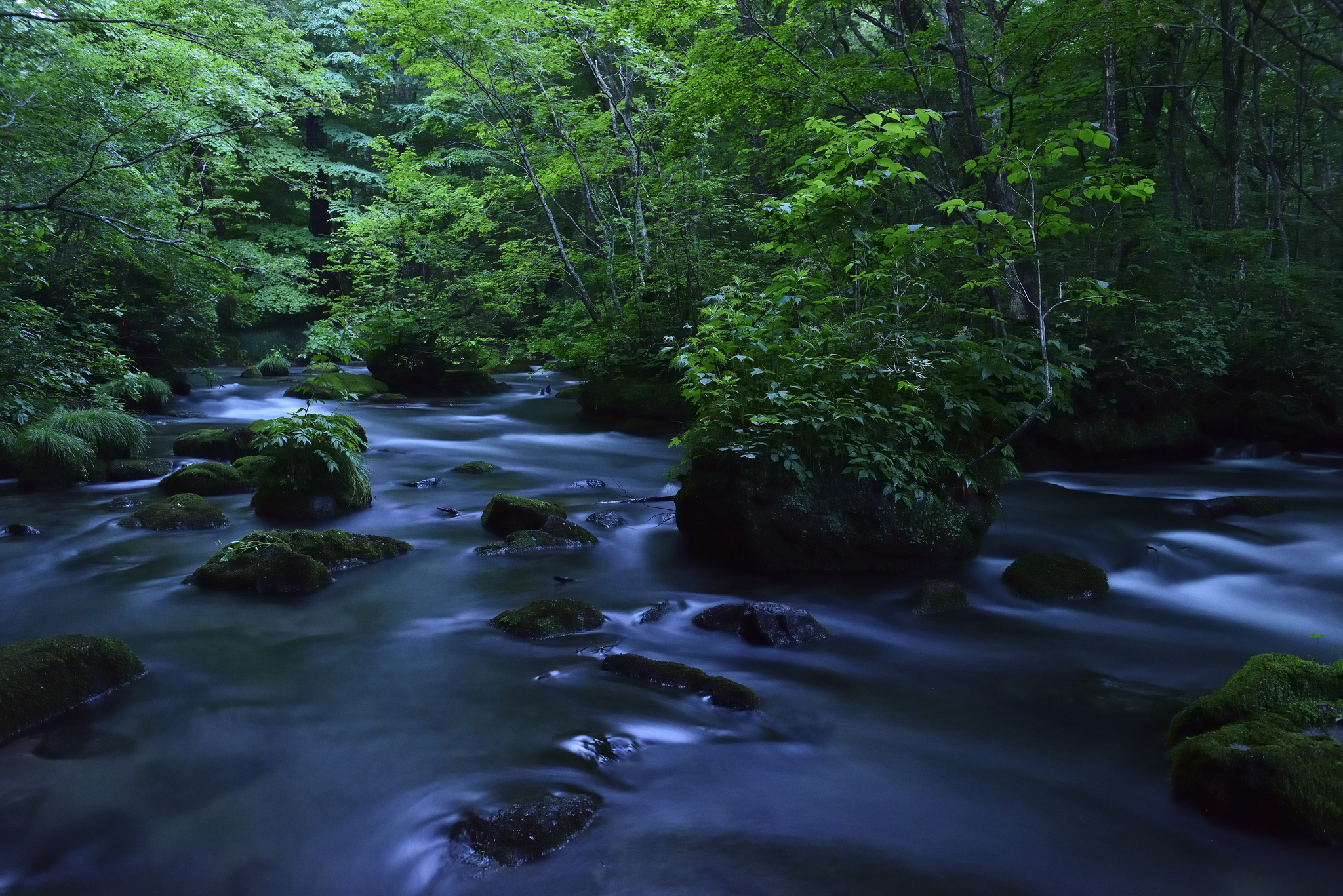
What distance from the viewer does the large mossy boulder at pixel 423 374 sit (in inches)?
742

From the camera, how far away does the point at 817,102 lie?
9.62 meters

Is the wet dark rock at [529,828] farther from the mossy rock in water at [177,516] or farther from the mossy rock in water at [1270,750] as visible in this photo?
the mossy rock in water at [177,516]

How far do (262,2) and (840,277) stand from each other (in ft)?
82.5

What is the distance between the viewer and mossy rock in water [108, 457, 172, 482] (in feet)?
32.4

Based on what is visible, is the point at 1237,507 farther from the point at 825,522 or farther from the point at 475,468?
the point at 475,468

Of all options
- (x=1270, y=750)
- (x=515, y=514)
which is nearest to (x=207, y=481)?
(x=515, y=514)

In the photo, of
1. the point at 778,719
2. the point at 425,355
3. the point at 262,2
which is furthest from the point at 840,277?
the point at 262,2

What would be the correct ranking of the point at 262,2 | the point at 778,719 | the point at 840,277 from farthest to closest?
the point at 262,2 → the point at 840,277 → the point at 778,719

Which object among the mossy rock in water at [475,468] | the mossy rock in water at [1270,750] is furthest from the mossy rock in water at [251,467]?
the mossy rock in water at [1270,750]

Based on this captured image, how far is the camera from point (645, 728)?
4105mm

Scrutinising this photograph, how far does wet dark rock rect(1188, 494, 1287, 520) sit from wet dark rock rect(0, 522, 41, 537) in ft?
37.7

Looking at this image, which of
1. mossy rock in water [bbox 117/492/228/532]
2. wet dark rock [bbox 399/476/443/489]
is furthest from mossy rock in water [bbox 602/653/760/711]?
wet dark rock [bbox 399/476/443/489]

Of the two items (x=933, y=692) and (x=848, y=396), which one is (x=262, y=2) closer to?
(x=848, y=396)

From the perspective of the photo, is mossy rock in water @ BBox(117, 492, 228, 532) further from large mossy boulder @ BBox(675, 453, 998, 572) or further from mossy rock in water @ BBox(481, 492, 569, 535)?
large mossy boulder @ BBox(675, 453, 998, 572)
